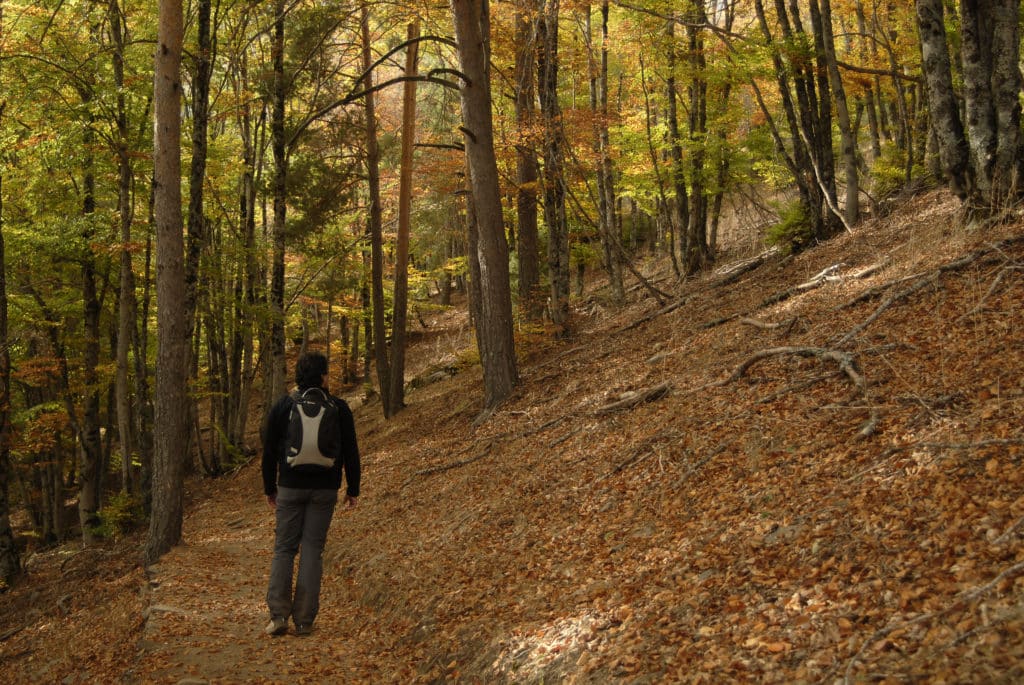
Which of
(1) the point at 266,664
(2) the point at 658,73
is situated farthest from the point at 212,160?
(1) the point at 266,664

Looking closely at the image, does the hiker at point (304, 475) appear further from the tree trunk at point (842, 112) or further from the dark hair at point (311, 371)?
the tree trunk at point (842, 112)

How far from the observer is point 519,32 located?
1455 cm

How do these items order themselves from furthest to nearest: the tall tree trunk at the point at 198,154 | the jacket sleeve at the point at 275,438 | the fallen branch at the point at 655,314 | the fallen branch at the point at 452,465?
the fallen branch at the point at 655,314 < the tall tree trunk at the point at 198,154 < the fallen branch at the point at 452,465 < the jacket sleeve at the point at 275,438

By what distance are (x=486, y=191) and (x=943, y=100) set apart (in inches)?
246

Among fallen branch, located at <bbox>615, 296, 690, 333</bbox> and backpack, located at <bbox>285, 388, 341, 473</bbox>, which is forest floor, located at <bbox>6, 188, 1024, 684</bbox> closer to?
backpack, located at <bbox>285, 388, 341, 473</bbox>

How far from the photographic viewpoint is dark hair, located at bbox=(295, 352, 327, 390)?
19.2ft

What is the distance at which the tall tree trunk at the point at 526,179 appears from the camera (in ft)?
46.5

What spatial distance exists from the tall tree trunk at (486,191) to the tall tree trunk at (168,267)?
4.16 meters

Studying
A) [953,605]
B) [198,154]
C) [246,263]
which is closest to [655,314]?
[198,154]

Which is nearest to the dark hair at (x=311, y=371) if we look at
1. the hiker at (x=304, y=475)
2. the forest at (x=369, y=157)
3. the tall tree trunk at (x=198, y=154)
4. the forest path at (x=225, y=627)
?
the hiker at (x=304, y=475)

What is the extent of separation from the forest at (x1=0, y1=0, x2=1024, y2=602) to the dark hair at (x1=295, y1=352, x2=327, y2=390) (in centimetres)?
382

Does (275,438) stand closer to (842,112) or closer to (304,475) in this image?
(304,475)

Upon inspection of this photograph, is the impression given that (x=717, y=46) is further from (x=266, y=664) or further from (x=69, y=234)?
(x=266, y=664)

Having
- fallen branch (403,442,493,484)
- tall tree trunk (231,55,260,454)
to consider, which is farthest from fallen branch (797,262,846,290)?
tall tree trunk (231,55,260,454)
